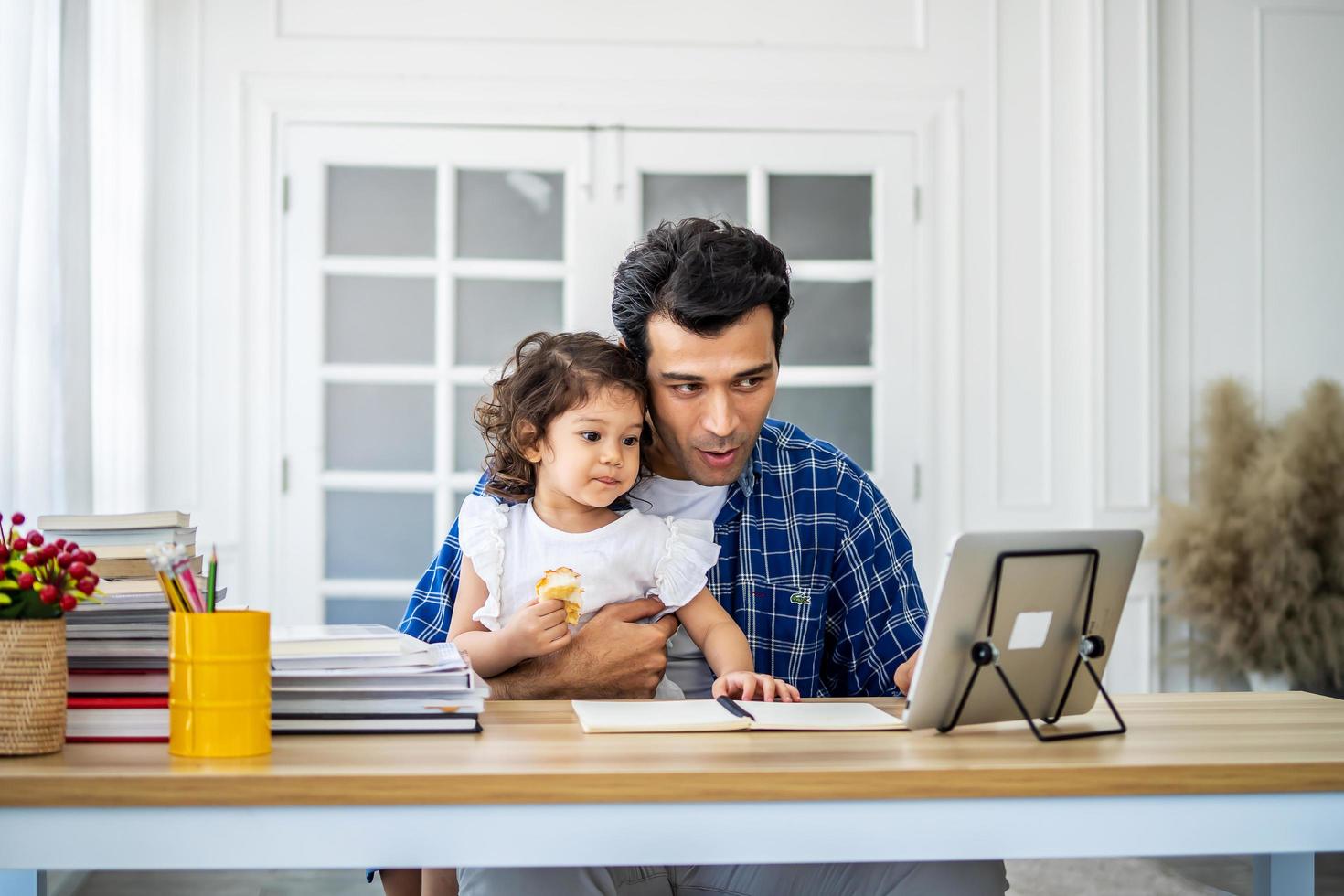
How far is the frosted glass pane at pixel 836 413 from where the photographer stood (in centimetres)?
383

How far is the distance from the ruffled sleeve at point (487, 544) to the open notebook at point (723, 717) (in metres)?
0.42

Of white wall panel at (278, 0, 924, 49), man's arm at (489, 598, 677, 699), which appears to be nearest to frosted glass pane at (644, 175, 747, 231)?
white wall panel at (278, 0, 924, 49)

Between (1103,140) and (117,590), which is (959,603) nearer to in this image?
(117,590)

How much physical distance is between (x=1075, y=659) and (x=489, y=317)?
8.80ft

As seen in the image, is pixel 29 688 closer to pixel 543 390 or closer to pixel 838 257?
pixel 543 390

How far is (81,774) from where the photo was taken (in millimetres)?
1061

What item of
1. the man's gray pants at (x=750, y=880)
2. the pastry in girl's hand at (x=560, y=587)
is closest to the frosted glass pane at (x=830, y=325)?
the pastry in girl's hand at (x=560, y=587)

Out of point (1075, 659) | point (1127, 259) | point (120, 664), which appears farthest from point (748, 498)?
point (1127, 259)

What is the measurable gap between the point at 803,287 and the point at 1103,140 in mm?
998

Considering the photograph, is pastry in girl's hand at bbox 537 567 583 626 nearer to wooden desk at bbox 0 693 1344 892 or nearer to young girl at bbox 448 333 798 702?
young girl at bbox 448 333 798 702

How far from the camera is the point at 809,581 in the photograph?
6.52ft

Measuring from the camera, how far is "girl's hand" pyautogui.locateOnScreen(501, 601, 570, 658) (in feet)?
5.30

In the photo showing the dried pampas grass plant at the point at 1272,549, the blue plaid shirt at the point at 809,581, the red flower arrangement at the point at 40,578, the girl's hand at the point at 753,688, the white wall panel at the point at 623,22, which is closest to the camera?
the red flower arrangement at the point at 40,578

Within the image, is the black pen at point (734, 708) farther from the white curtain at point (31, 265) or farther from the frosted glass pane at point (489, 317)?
the frosted glass pane at point (489, 317)
